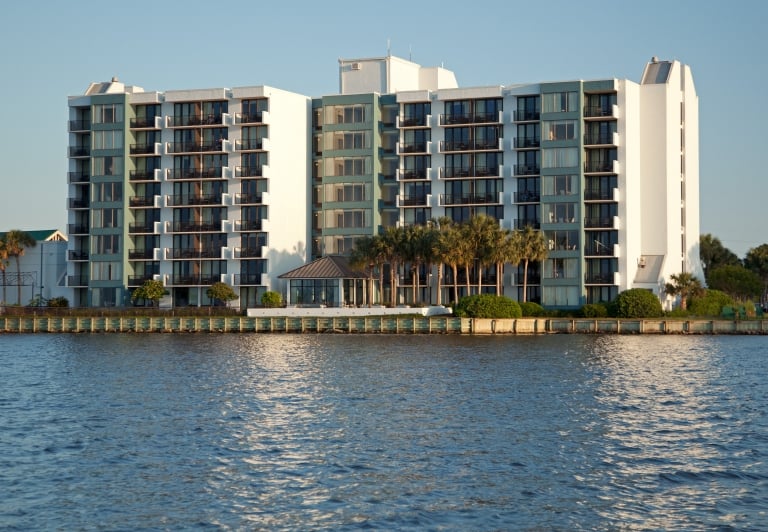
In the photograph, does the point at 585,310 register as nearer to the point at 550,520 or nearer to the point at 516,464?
the point at 516,464

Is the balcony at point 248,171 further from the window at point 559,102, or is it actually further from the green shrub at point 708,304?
the green shrub at point 708,304

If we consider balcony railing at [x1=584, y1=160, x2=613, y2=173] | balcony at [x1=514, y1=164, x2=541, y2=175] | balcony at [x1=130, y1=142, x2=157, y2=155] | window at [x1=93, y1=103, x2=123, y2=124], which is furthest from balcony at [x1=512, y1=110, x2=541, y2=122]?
window at [x1=93, y1=103, x2=123, y2=124]

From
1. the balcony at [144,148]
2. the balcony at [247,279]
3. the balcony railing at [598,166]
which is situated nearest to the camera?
the balcony railing at [598,166]

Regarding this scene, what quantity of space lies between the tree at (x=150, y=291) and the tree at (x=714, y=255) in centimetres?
9900

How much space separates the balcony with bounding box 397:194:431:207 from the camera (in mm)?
130500

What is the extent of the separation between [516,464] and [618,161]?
9076cm

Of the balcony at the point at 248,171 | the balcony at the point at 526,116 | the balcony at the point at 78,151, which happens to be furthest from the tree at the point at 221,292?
the balcony at the point at 526,116

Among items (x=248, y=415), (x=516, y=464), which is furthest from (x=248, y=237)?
(x=516, y=464)

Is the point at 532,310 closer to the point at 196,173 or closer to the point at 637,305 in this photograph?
the point at 637,305

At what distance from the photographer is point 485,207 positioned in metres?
128

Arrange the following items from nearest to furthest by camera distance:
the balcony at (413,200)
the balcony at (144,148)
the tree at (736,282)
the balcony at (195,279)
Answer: the balcony at (413,200), the balcony at (195,279), the balcony at (144,148), the tree at (736,282)

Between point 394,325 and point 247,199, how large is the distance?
30.3m

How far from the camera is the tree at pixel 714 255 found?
185750mm

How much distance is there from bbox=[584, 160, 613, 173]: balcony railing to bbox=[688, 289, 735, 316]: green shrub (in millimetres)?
17556
